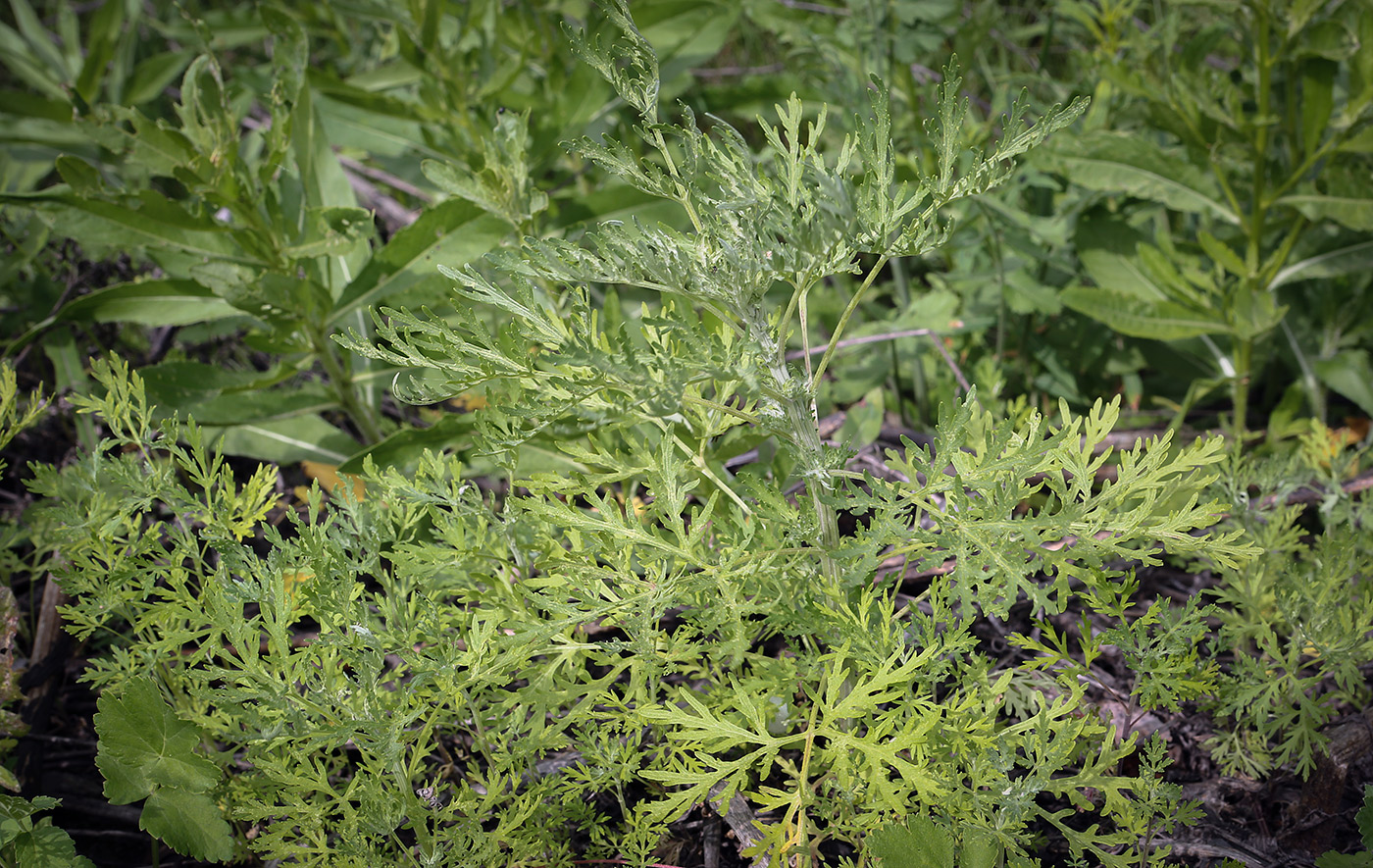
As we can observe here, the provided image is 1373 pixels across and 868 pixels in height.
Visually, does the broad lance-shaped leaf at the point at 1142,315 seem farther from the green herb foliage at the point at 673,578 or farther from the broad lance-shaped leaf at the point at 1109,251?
the green herb foliage at the point at 673,578

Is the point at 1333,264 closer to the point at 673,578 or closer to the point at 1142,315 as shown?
the point at 1142,315

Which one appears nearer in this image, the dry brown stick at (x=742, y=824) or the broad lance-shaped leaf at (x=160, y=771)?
the broad lance-shaped leaf at (x=160, y=771)

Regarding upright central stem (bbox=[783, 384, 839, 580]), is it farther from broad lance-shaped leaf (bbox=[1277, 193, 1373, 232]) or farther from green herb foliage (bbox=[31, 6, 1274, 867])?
broad lance-shaped leaf (bbox=[1277, 193, 1373, 232])

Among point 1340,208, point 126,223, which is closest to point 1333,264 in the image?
point 1340,208

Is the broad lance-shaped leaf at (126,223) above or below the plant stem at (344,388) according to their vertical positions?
above

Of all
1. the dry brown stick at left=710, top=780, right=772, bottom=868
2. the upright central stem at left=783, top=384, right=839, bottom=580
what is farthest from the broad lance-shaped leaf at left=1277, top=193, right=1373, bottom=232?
the dry brown stick at left=710, top=780, right=772, bottom=868

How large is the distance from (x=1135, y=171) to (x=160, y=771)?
2793 millimetres

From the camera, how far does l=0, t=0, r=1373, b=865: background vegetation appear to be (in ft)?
4.20

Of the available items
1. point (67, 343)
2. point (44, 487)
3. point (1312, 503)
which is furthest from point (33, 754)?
point (1312, 503)

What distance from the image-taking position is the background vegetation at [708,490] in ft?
4.20

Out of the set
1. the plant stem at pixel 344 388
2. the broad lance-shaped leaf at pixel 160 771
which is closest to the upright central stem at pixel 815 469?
the broad lance-shaped leaf at pixel 160 771

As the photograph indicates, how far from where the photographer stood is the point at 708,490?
6.17ft

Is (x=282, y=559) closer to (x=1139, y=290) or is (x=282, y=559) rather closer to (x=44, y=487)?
(x=44, y=487)

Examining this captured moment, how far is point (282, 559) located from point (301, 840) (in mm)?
506
